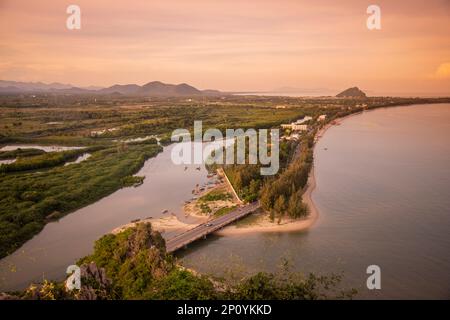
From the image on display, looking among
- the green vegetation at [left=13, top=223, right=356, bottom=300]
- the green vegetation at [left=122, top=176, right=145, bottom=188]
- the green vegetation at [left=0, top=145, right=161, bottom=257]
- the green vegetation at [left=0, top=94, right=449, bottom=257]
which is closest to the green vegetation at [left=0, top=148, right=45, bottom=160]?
the green vegetation at [left=0, top=94, right=449, bottom=257]

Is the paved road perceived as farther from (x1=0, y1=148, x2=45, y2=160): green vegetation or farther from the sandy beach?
(x1=0, y1=148, x2=45, y2=160): green vegetation

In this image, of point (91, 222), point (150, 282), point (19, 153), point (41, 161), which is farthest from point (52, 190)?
point (19, 153)

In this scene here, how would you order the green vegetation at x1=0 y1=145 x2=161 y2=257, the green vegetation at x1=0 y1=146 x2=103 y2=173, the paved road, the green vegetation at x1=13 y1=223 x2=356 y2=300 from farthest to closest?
the green vegetation at x1=0 y1=146 x2=103 y2=173 → the green vegetation at x1=0 y1=145 x2=161 y2=257 → the paved road → the green vegetation at x1=13 y1=223 x2=356 y2=300

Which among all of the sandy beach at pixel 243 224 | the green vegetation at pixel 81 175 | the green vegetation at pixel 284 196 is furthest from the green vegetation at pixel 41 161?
the green vegetation at pixel 284 196

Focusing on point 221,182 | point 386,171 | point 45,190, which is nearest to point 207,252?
point 221,182

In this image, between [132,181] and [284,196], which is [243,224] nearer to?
[284,196]

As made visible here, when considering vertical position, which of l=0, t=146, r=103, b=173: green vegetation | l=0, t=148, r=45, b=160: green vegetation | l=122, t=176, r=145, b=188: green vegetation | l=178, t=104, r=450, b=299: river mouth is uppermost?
l=0, t=148, r=45, b=160: green vegetation
